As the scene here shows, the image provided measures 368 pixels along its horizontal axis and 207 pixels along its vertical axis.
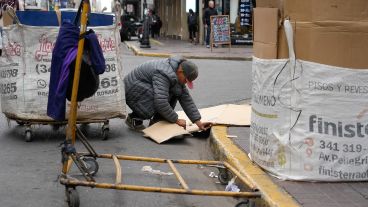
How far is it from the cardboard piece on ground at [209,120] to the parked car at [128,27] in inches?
996

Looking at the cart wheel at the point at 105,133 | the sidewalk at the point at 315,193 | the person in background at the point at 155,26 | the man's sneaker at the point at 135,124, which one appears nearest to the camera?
the sidewalk at the point at 315,193

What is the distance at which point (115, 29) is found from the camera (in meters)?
7.58

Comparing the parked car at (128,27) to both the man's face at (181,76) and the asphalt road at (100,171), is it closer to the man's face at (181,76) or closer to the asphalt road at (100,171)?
the asphalt road at (100,171)

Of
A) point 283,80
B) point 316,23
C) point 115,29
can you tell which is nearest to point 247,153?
point 283,80

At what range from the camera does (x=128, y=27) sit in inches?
1371

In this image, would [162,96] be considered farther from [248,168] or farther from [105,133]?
[248,168]

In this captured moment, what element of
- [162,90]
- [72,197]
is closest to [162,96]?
[162,90]

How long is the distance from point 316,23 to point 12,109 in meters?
3.95

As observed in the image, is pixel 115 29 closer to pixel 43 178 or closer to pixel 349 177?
pixel 43 178

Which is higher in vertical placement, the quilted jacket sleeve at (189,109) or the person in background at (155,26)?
the quilted jacket sleeve at (189,109)

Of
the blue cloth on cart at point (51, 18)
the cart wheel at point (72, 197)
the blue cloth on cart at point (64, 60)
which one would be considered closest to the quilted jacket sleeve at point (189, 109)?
the blue cloth on cart at point (51, 18)

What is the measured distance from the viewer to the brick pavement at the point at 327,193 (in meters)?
4.62

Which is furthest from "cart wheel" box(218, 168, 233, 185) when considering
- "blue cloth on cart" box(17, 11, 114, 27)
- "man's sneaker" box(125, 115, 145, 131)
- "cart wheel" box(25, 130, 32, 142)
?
"blue cloth on cart" box(17, 11, 114, 27)

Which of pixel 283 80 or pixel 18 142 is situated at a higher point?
pixel 283 80
